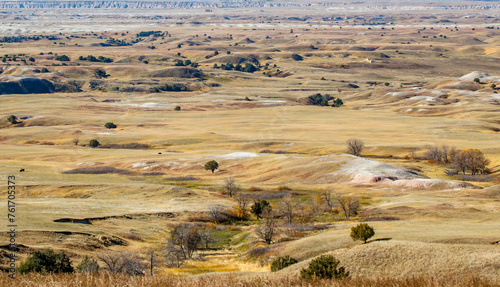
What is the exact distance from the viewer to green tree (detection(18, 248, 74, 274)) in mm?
28203

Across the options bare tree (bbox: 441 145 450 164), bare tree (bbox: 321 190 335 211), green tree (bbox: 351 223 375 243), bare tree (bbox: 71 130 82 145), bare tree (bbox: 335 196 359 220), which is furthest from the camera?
bare tree (bbox: 71 130 82 145)

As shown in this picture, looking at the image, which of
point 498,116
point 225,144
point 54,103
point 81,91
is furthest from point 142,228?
point 81,91

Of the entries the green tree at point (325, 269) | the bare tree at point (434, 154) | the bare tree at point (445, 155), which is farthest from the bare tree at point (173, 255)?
the bare tree at point (445, 155)

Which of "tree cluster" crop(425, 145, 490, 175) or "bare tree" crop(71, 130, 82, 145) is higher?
"tree cluster" crop(425, 145, 490, 175)

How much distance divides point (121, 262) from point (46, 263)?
498 centimetres

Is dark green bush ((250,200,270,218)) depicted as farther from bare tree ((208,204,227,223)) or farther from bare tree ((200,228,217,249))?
bare tree ((200,228,217,249))

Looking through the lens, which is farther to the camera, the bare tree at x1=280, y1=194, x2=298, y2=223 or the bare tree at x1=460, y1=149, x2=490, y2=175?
the bare tree at x1=460, y1=149, x2=490, y2=175

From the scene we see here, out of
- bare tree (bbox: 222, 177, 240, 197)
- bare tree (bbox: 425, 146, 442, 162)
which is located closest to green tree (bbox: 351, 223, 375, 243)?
bare tree (bbox: 222, 177, 240, 197)

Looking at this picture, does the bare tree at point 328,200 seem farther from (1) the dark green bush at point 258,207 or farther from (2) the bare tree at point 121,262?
(2) the bare tree at point 121,262

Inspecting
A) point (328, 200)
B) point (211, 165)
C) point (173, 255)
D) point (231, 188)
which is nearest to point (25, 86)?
point (211, 165)

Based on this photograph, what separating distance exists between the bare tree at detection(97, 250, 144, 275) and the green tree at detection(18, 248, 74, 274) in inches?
95.2

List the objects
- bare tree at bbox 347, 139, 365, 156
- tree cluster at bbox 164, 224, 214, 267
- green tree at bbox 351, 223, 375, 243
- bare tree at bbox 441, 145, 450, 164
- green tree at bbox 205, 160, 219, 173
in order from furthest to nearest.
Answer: bare tree at bbox 347, 139, 365, 156, bare tree at bbox 441, 145, 450, 164, green tree at bbox 205, 160, 219, 173, tree cluster at bbox 164, 224, 214, 267, green tree at bbox 351, 223, 375, 243

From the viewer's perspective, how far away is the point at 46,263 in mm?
29641

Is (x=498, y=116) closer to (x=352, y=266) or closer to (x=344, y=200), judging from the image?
(x=344, y=200)
